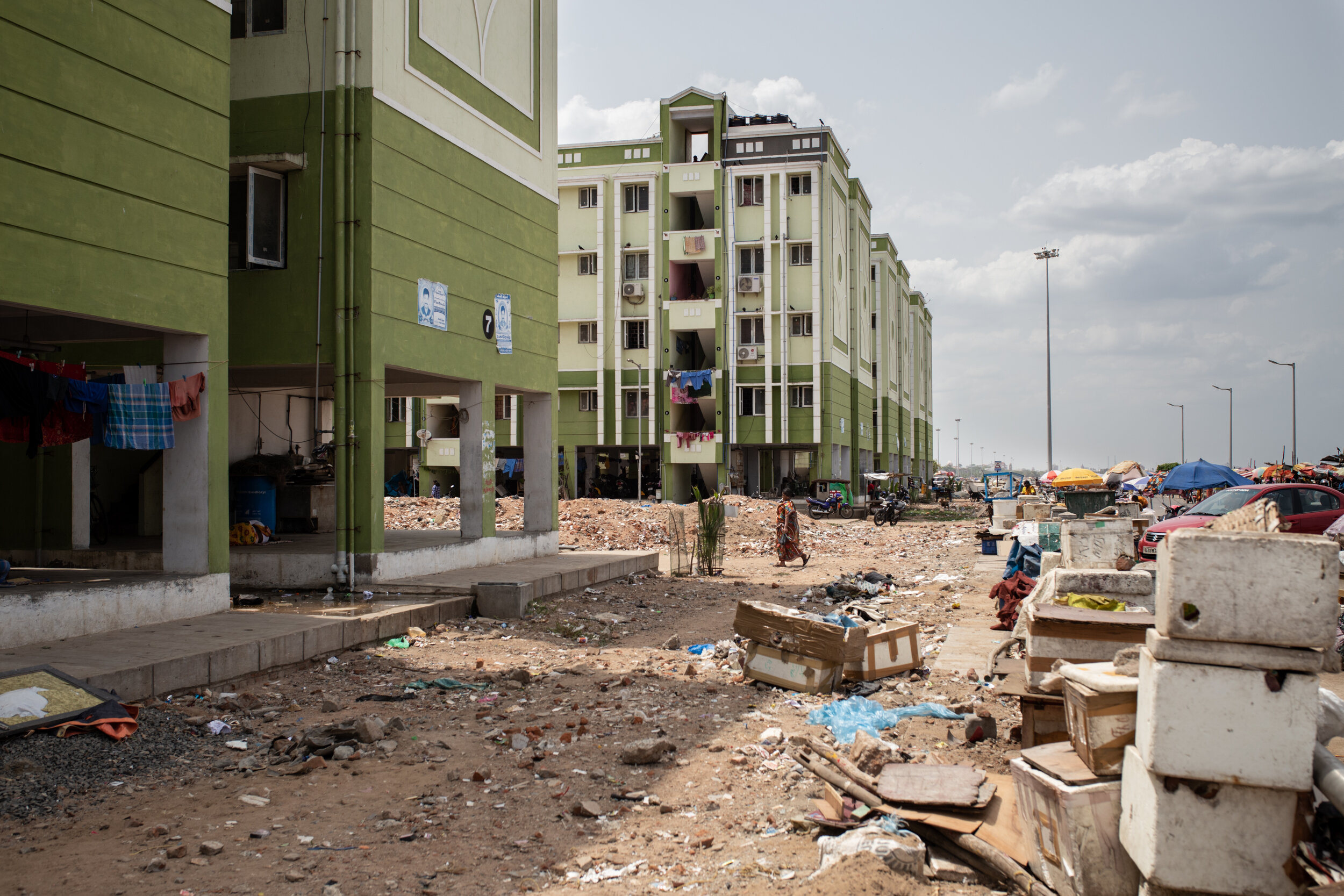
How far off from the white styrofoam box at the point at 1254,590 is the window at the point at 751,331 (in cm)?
3961

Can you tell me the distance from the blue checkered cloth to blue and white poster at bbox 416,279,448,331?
166 inches

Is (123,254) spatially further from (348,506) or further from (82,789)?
(82,789)

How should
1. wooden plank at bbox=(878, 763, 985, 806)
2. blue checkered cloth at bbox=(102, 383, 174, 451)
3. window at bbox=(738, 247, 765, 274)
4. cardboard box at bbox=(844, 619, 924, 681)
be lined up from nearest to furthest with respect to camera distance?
wooden plank at bbox=(878, 763, 985, 806)
cardboard box at bbox=(844, 619, 924, 681)
blue checkered cloth at bbox=(102, 383, 174, 451)
window at bbox=(738, 247, 765, 274)

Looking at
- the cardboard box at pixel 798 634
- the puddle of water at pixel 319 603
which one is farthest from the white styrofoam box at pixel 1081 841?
the puddle of water at pixel 319 603

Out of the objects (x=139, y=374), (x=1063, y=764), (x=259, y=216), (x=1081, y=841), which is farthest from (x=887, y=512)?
(x=1081, y=841)

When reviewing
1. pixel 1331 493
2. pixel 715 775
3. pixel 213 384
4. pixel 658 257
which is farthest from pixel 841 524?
pixel 715 775

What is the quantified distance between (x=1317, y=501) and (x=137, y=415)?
54.0 feet

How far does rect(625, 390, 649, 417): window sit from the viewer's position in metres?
42.4

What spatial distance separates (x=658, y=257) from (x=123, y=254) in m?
34.3

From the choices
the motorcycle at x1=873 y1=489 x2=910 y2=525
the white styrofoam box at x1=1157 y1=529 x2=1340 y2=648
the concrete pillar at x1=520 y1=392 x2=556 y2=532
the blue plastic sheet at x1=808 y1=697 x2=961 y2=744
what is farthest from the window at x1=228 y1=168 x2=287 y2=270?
the motorcycle at x1=873 y1=489 x2=910 y2=525

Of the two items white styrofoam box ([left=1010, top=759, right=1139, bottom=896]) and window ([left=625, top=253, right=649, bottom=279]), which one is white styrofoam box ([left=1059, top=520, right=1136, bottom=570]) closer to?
white styrofoam box ([left=1010, top=759, right=1139, bottom=896])

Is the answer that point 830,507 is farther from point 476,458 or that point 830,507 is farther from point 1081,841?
point 1081,841

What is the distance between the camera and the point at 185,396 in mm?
9945

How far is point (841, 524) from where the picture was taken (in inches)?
1318
